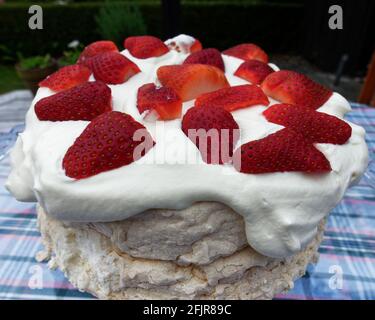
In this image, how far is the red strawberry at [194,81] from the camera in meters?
1.40

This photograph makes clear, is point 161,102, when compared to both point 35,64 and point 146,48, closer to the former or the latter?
point 146,48

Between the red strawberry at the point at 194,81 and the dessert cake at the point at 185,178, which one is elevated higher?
the red strawberry at the point at 194,81

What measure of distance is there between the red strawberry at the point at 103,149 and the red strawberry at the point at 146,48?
77 cm

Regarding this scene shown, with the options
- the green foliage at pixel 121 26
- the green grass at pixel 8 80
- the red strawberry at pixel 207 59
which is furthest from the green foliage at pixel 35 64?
the red strawberry at pixel 207 59

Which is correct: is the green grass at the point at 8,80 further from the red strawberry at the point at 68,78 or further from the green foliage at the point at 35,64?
the red strawberry at the point at 68,78

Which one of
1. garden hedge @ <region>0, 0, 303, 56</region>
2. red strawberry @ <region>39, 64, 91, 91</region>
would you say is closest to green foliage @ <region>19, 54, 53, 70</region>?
garden hedge @ <region>0, 0, 303, 56</region>

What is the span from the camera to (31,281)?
1481 millimetres

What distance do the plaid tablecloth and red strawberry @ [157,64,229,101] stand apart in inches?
33.0

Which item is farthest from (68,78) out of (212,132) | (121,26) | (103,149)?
(121,26)

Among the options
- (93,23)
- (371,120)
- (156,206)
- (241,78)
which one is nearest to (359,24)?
(371,120)

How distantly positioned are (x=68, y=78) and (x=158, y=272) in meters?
0.84

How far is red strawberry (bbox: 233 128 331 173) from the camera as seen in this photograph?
109cm

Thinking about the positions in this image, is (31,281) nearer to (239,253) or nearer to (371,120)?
(239,253)

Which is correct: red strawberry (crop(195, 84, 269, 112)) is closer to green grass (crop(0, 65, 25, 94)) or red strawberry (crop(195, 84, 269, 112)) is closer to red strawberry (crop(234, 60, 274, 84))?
red strawberry (crop(234, 60, 274, 84))
